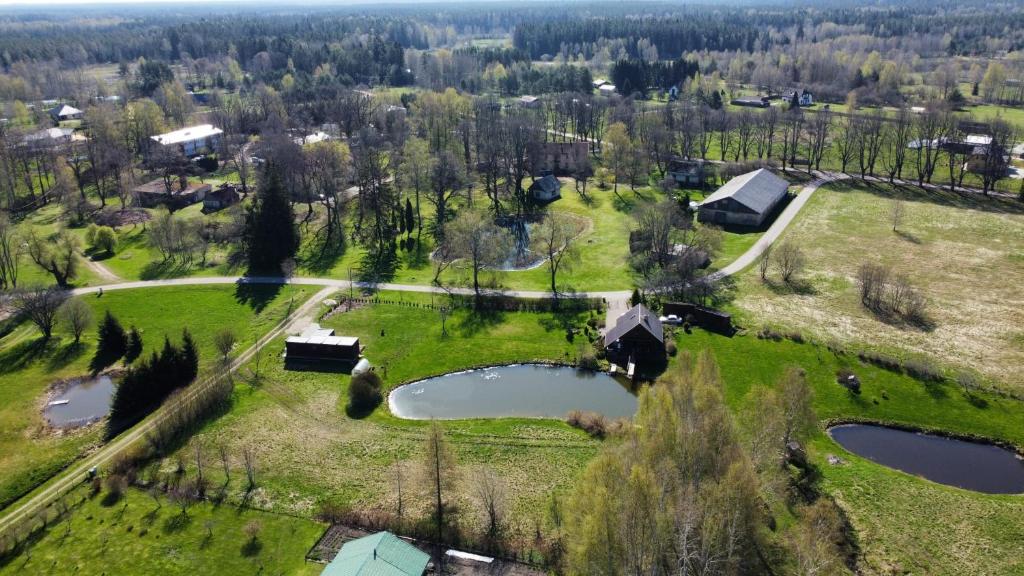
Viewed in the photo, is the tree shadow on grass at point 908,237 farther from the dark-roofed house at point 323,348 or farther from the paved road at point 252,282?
the dark-roofed house at point 323,348

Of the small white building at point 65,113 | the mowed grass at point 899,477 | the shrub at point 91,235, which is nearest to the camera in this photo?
the mowed grass at point 899,477

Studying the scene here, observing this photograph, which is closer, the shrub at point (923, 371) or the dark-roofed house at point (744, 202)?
the shrub at point (923, 371)

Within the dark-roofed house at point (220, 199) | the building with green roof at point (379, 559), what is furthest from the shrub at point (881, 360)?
the dark-roofed house at point (220, 199)

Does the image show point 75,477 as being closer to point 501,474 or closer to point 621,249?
point 501,474

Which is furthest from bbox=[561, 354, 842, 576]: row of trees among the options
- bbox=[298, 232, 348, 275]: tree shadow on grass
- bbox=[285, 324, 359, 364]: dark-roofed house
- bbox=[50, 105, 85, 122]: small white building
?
bbox=[50, 105, 85, 122]: small white building

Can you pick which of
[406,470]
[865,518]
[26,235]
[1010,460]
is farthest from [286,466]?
[26,235]

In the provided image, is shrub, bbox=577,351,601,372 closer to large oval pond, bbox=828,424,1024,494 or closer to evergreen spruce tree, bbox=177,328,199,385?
large oval pond, bbox=828,424,1024,494
